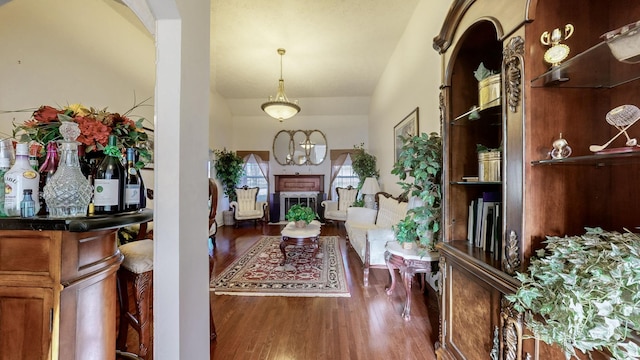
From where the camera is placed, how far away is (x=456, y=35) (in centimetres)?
148

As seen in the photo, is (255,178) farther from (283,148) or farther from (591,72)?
(591,72)

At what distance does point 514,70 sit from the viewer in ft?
3.29

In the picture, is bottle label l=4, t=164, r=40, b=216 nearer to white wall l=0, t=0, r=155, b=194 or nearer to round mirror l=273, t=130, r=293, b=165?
white wall l=0, t=0, r=155, b=194

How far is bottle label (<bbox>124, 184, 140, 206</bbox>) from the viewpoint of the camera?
3.85 feet

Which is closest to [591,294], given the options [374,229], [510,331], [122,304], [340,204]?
[510,331]

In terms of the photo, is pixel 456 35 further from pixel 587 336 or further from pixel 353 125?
pixel 353 125

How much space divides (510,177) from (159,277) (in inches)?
61.7

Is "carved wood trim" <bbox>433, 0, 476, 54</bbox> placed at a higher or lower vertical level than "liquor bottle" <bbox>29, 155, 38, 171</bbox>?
higher

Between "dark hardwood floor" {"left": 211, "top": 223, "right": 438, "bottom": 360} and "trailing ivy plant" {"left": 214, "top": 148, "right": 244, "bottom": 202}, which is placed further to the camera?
"trailing ivy plant" {"left": 214, "top": 148, "right": 244, "bottom": 202}

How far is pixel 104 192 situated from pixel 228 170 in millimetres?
5633

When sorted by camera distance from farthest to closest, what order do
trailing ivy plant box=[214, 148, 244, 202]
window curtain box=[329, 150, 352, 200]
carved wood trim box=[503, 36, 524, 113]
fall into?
1. window curtain box=[329, 150, 352, 200]
2. trailing ivy plant box=[214, 148, 244, 202]
3. carved wood trim box=[503, 36, 524, 113]

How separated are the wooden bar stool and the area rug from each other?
1045 millimetres

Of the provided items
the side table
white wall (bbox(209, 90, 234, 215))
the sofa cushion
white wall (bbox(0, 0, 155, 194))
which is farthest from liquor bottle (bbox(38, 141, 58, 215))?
white wall (bbox(209, 90, 234, 215))

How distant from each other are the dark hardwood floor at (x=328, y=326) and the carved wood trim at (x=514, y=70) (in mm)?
1746
